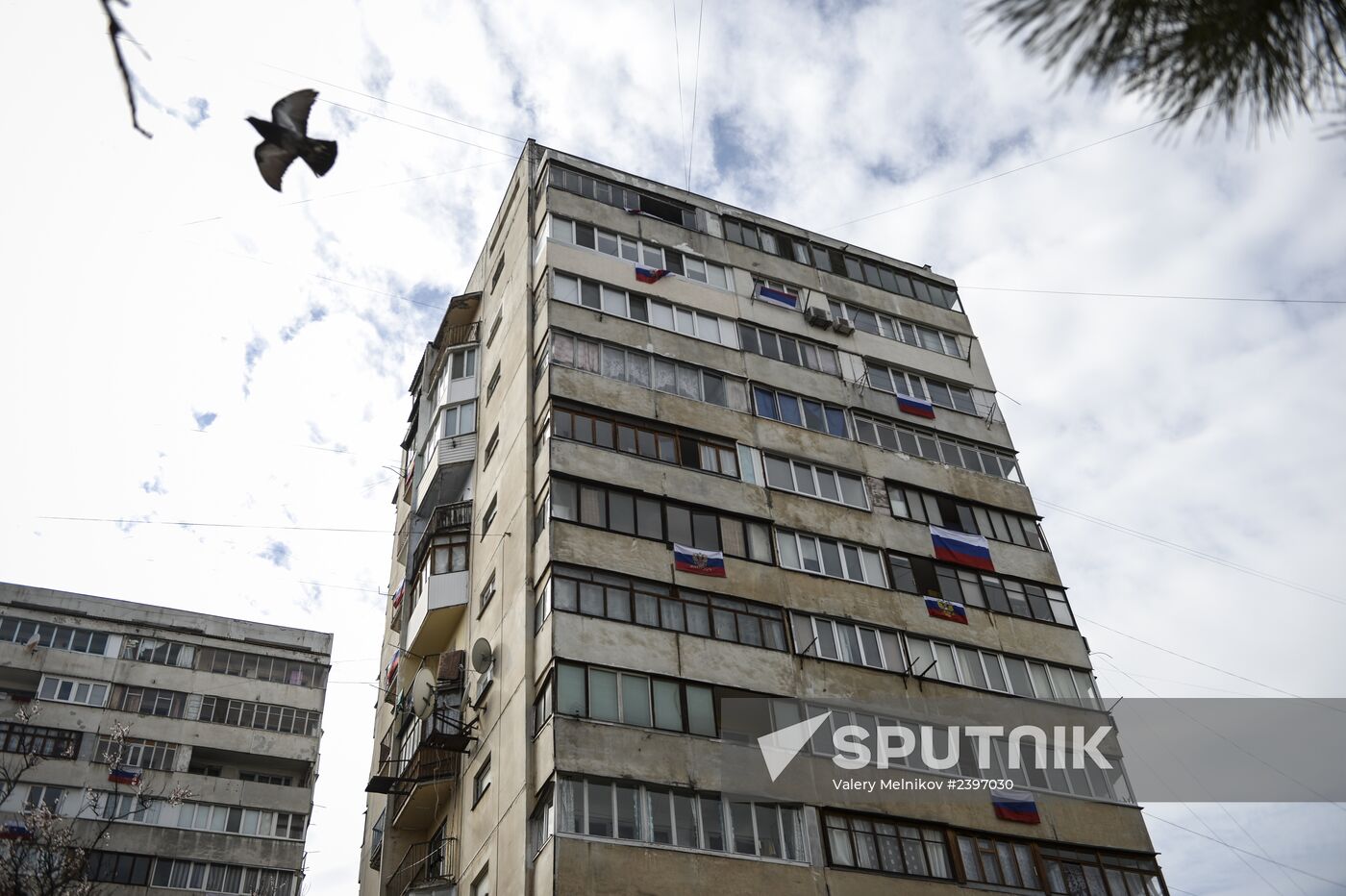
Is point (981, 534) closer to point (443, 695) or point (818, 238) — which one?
point (818, 238)

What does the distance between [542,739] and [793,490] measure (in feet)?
33.7

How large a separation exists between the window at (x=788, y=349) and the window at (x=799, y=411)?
1.40 metres

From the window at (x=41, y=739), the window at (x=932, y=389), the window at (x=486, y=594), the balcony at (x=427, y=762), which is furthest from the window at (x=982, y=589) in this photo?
the window at (x=41, y=739)

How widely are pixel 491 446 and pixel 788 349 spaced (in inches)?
357

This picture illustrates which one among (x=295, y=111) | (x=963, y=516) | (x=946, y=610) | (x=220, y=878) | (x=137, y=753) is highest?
(x=137, y=753)

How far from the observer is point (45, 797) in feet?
139

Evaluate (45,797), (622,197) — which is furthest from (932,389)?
(45,797)

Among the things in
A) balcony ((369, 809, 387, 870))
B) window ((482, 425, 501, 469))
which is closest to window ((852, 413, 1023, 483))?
window ((482, 425, 501, 469))

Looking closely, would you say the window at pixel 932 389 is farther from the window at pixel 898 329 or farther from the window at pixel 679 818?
the window at pixel 679 818

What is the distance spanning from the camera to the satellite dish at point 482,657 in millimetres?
25734

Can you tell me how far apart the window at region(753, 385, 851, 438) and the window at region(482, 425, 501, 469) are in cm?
706

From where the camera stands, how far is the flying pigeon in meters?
7.07

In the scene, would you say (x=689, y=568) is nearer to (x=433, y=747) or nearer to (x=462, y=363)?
(x=433, y=747)

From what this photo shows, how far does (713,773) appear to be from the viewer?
73.6ft
